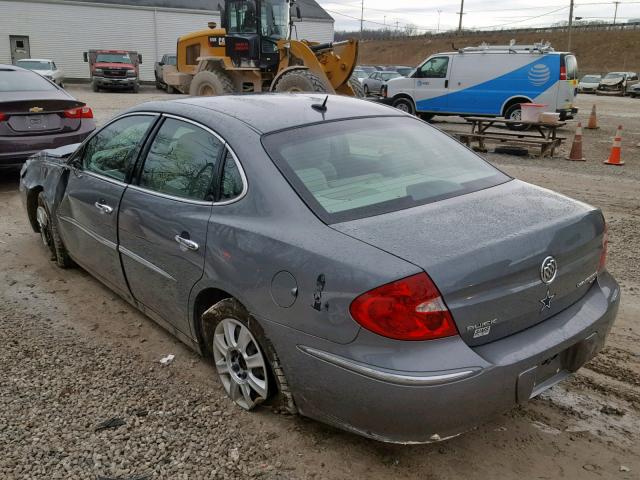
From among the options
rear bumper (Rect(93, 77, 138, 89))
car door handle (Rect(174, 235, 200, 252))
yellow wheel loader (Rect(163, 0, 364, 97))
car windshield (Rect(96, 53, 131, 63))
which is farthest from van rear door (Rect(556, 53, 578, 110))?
car windshield (Rect(96, 53, 131, 63))

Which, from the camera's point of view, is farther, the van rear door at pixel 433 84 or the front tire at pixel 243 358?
the van rear door at pixel 433 84

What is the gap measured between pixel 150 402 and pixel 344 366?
135 centimetres

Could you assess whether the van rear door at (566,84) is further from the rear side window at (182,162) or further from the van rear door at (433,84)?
the rear side window at (182,162)

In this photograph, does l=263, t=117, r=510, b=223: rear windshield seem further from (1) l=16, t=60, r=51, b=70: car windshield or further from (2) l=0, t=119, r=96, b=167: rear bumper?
(1) l=16, t=60, r=51, b=70: car windshield

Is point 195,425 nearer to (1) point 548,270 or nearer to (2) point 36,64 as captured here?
Answer: (1) point 548,270

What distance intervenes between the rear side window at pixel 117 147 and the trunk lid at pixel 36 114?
3.65m

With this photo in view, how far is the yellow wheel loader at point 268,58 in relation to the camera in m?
12.6

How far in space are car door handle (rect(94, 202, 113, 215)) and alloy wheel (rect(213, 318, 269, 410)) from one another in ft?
→ 4.11

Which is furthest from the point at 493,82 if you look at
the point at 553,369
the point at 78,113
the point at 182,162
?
the point at 553,369

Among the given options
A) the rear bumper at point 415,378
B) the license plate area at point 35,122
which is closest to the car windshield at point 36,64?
the license plate area at point 35,122

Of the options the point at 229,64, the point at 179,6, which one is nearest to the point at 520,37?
the point at 179,6

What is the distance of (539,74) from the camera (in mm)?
15461

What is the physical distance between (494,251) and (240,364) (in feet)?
4.66

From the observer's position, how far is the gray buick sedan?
226 cm
